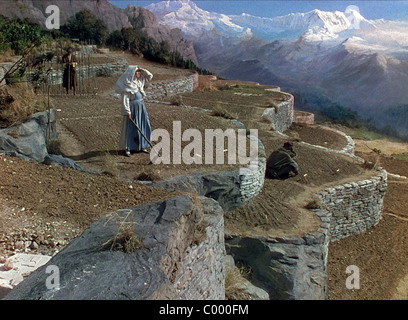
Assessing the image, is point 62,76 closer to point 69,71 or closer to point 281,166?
point 69,71

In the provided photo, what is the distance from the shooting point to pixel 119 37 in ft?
84.6

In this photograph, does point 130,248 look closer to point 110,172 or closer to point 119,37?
point 110,172

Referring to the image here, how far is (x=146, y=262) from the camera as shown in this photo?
9.91ft

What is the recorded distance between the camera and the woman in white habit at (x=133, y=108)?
22.3 feet

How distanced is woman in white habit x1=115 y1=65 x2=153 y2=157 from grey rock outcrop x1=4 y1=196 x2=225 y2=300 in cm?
313

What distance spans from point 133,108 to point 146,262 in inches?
171

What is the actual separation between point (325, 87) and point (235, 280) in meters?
26.9

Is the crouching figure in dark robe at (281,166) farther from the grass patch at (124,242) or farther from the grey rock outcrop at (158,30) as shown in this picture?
the grey rock outcrop at (158,30)

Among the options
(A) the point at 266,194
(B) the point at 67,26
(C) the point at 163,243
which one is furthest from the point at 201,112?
(B) the point at 67,26

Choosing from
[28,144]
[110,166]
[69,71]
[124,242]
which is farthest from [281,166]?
[124,242]

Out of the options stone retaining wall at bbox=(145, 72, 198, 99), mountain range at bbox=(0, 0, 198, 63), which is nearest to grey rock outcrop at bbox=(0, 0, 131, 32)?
mountain range at bbox=(0, 0, 198, 63)

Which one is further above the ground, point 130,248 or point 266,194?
point 130,248

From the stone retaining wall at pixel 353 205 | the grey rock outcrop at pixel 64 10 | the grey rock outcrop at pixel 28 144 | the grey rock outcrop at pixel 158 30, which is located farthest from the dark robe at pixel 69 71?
the grey rock outcrop at pixel 158 30

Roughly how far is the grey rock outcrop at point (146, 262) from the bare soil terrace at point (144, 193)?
3.37 ft
